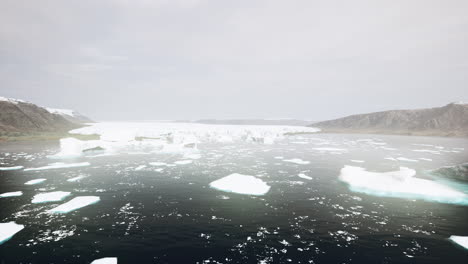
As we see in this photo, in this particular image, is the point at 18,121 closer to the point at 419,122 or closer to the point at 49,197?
the point at 49,197

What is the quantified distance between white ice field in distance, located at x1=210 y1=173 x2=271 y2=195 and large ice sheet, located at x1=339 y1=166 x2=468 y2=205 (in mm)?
6920

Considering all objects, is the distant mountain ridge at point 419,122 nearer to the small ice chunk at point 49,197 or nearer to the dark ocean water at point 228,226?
the dark ocean water at point 228,226

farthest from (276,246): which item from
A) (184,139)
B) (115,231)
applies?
(184,139)

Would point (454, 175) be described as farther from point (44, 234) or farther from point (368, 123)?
point (368, 123)

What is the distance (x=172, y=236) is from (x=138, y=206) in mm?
4711

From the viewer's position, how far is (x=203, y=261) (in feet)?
27.5

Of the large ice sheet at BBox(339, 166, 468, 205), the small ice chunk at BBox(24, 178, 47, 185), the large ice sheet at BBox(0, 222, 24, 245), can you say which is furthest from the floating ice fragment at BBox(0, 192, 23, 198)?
the large ice sheet at BBox(339, 166, 468, 205)

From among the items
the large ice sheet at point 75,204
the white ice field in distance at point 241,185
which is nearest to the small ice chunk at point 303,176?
the white ice field in distance at point 241,185

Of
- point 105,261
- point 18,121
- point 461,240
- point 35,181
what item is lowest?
point 461,240

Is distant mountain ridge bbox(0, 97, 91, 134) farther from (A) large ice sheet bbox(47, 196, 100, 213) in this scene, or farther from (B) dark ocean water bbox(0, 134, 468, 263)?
(B) dark ocean water bbox(0, 134, 468, 263)

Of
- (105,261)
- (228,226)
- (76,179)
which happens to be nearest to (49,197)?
(76,179)

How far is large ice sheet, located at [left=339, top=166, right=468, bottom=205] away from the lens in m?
15.5

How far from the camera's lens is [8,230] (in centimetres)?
1041

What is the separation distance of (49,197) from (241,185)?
12.6 m
